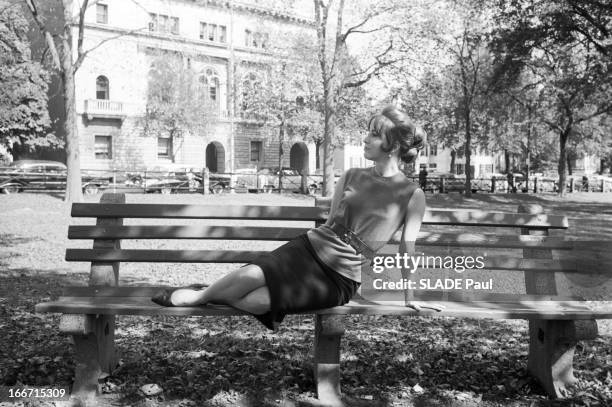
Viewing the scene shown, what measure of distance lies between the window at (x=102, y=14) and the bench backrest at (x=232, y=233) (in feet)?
149

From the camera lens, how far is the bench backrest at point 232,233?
12.5ft

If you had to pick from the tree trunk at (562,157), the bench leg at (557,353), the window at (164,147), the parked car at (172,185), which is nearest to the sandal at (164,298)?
the bench leg at (557,353)

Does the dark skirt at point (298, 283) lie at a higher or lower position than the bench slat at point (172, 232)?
lower

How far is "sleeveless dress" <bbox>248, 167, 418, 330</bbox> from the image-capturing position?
329 centimetres

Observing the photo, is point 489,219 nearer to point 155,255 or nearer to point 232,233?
point 232,233

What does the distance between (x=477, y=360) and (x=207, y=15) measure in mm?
49852

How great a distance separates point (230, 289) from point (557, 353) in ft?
6.69

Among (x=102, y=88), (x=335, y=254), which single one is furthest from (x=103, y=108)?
(x=335, y=254)

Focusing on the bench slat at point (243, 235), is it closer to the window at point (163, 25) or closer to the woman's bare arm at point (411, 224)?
the woman's bare arm at point (411, 224)

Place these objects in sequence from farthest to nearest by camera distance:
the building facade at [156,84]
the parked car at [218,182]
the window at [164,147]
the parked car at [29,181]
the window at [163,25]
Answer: the window at [164,147]
the building facade at [156,84]
the parked car at [218,182]
the parked car at [29,181]
the window at [163,25]

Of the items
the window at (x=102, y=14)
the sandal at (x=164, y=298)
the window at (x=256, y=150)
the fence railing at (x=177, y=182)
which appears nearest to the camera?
the sandal at (x=164, y=298)

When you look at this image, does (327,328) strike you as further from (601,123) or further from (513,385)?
(601,123)

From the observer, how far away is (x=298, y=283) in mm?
3289

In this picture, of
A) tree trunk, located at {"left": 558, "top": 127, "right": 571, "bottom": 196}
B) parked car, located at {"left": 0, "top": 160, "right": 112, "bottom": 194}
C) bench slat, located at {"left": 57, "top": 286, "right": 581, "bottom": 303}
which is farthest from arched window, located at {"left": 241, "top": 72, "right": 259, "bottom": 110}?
bench slat, located at {"left": 57, "top": 286, "right": 581, "bottom": 303}
